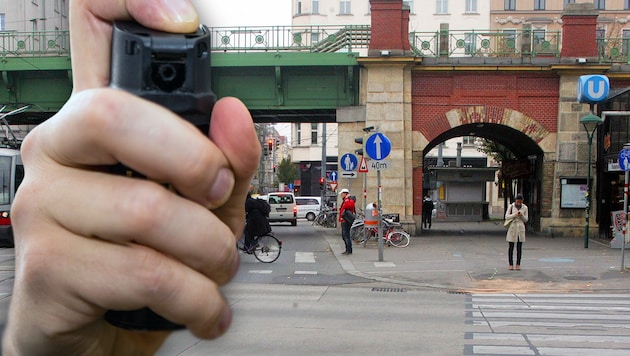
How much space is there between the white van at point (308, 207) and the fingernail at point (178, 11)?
44602 mm

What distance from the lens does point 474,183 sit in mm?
38562

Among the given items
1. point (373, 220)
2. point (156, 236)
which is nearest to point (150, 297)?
point (156, 236)

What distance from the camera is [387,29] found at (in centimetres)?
2556

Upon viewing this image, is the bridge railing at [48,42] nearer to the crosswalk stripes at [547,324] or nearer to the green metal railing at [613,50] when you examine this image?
the crosswalk stripes at [547,324]

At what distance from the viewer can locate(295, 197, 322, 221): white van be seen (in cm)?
4575

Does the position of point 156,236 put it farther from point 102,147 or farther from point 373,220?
point 373,220

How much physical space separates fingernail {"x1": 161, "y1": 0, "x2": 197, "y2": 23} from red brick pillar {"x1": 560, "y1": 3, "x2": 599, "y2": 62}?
1056 inches

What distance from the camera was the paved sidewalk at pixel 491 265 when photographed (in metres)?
14.9

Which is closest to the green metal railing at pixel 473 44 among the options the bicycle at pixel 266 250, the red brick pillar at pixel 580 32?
the red brick pillar at pixel 580 32

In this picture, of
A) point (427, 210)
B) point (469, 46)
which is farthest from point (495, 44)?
point (427, 210)

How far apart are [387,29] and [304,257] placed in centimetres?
1034

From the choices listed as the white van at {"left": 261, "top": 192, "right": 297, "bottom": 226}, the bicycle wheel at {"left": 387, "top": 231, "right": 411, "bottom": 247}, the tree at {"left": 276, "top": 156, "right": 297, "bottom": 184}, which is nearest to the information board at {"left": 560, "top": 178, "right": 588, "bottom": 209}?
the bicycle wheel at {"left": 387, "top": 231, "right": 411, "bottom": 247}

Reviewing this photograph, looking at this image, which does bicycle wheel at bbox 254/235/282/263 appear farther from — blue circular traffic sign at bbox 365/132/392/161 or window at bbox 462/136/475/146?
window at bbox 462/136/475/146

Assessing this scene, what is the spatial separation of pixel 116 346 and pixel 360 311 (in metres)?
9.81
